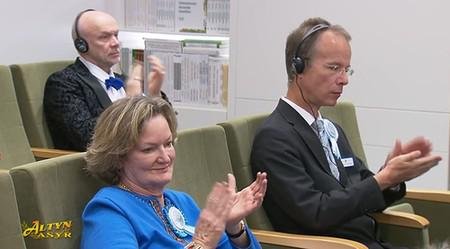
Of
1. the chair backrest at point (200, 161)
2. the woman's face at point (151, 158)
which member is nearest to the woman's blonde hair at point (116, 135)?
the woman's face at point (151, 158)

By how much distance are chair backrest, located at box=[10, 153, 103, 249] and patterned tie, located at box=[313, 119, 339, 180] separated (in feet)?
2.96

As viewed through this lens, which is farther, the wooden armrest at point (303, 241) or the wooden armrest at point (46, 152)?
the wooden armrest at point (46, 152)

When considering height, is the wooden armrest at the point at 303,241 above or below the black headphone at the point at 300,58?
below

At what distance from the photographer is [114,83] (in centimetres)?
364

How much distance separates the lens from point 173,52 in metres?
4.95

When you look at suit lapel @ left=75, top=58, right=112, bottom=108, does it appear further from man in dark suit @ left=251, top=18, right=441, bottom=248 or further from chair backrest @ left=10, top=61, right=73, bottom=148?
man in dark suit @ left=251, top=18, right=441, bottom=248

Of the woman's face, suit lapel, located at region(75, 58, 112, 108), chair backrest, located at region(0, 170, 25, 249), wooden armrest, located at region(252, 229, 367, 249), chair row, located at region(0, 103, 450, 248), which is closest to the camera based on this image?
chair backrest, located at region(0, 170, 25, 249)

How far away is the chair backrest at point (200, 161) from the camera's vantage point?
250 cm

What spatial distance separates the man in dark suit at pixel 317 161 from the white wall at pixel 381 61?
4.43ft

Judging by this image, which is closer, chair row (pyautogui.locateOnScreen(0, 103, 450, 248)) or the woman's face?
chair row (pyautogui.locateOnScreen(0, 103, 450, 248))

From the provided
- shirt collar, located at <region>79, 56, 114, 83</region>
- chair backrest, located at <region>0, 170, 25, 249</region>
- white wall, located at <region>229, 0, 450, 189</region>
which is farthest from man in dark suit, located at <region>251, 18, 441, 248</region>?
white wall, located at <region>229, 0, 450, 189</region>

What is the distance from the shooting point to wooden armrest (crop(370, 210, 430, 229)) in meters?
2.75

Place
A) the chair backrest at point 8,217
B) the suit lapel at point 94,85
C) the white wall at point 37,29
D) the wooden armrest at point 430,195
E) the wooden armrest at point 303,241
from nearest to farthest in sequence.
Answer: the chair backrest at point 8,217 → the wooden armrest at point 303,241 → the wooden armrest at point 430,195 → the suit lapel at point 94,85 → the white wall at point 37,29

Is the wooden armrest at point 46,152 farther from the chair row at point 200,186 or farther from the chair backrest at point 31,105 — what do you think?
the chair row at point 200,186
